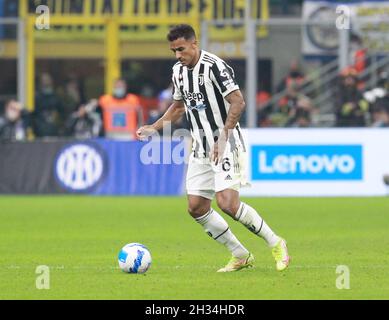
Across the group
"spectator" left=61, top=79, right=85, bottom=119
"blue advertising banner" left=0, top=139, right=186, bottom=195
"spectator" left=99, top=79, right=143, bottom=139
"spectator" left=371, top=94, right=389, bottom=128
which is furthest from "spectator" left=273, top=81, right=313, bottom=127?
"spectator" left=61, top=79, right=85, bottom=119

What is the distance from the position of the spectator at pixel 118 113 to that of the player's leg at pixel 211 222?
13170 millimetres

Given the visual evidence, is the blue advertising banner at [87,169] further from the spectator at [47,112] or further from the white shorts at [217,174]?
the white shorts at [217,174]

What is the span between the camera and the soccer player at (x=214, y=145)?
11133 millimetres

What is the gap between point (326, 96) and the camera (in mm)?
24375

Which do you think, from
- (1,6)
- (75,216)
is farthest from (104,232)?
Answer: (1,6)

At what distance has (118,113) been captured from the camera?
80.6 feet

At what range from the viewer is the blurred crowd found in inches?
928

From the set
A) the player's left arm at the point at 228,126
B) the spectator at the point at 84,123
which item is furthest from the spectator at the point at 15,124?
the player's left arm at the point at 228,126

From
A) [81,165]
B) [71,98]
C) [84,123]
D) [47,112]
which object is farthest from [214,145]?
[71,98]

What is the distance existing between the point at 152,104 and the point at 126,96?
3.61 meters

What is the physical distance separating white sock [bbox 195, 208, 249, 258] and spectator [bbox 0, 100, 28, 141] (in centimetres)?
1325

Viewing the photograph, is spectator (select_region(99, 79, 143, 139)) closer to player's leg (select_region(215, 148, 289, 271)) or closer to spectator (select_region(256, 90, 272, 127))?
spectator (select_region(256, 90, 272, 127))

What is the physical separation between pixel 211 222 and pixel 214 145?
2.51ft

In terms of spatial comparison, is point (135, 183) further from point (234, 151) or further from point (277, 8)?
point (234, 151)
